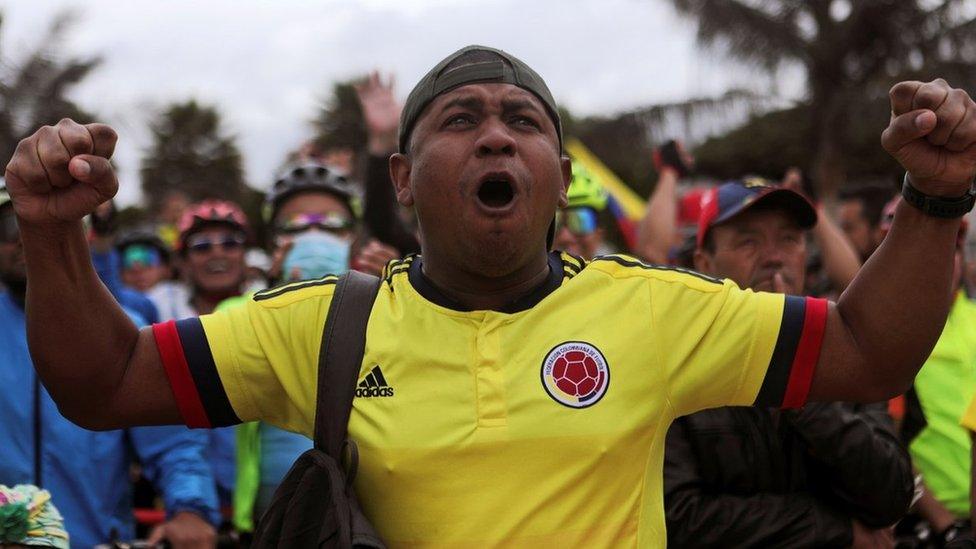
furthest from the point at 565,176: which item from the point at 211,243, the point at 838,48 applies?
the point at 838,48

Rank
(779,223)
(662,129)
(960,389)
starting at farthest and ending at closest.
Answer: (662,129) → (960,389) → (779,223)

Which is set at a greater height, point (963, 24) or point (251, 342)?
point (963, 24)

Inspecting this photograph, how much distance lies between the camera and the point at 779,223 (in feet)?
14.4

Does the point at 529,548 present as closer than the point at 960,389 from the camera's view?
Yes

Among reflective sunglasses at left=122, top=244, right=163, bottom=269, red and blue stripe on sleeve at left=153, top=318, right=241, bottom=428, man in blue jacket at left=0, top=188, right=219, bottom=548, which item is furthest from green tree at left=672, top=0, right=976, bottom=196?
red and blue stripe on sleeve at left=153, top=318, right=241, bottom=428

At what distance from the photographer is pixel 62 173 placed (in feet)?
7.64

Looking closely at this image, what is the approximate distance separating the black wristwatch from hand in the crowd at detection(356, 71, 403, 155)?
3.31 metres

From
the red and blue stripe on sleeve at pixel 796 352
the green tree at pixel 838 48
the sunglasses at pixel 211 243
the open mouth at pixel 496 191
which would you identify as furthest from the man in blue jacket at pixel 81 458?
the green tree at pixel 838 48

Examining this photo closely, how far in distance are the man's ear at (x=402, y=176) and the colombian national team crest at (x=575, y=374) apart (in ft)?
2.00

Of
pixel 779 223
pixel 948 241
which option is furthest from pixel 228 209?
pixel 948 241

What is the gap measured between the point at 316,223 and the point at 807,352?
3.66m

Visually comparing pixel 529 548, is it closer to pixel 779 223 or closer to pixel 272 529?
pixel 272 529

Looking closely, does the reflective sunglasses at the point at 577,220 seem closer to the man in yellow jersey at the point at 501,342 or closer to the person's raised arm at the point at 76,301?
the man in yellow jersey at the point at 501,342

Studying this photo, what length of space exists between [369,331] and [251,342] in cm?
26
